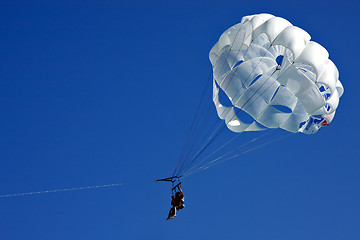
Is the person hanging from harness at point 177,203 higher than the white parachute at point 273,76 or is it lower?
lower

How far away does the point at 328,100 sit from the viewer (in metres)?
26.7

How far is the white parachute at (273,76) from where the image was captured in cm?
2627

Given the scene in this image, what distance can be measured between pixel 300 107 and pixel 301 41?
2799 millimetres

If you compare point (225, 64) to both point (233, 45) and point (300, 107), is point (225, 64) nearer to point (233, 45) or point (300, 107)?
point (233, 45)

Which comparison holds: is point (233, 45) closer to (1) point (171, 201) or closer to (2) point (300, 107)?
(2) point (300, 107)

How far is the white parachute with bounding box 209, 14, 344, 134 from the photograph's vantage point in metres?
26.3

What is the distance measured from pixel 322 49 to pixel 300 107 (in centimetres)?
244

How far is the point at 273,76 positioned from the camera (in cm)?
2769

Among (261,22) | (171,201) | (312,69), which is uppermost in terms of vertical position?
(261,22)

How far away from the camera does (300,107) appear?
2784cm

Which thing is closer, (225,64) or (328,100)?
(328,100)

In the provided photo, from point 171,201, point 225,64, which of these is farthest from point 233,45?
point 171,201

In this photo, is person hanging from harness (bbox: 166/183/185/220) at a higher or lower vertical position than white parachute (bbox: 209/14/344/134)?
lower

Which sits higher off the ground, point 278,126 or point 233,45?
point 233,45
